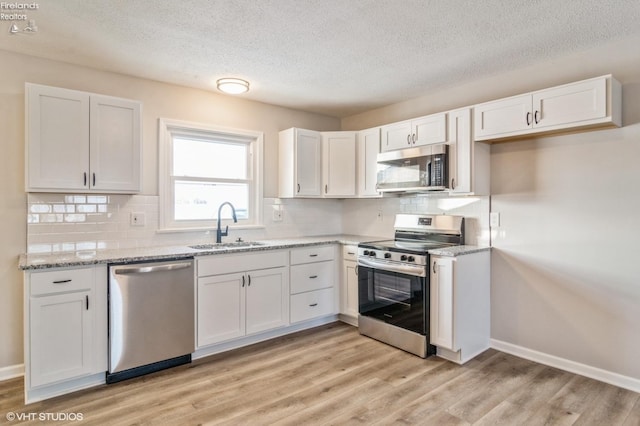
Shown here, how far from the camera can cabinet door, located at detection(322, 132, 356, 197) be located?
4312 mm

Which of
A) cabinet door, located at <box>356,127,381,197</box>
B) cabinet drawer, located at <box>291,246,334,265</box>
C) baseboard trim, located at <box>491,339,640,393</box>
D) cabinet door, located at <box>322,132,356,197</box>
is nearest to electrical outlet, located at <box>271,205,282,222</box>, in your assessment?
cabinet door, located at <box>322,132,356,197</box>

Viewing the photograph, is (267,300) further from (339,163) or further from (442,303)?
(339,163)

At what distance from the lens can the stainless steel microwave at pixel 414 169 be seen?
11.0 ft

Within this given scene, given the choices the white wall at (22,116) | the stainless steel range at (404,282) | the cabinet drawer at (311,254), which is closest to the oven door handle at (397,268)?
the stainless steel range at (404,282)

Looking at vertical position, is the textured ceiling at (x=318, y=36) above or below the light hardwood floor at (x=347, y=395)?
above

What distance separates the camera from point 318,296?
389 cm

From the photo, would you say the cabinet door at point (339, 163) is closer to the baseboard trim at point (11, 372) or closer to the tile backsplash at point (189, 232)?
the tile backsplash at point (189, 232)

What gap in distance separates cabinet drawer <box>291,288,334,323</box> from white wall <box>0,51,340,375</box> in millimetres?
1747

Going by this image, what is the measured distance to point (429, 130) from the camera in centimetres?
353

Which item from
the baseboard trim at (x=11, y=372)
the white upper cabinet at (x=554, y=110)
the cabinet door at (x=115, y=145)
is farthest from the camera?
the cabinet door at (x=115, y=145)

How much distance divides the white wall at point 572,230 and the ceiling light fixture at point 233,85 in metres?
2.20

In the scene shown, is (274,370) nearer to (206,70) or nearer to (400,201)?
(400,201)

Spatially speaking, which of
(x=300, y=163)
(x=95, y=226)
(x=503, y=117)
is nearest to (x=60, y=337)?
(x=95, y=226)

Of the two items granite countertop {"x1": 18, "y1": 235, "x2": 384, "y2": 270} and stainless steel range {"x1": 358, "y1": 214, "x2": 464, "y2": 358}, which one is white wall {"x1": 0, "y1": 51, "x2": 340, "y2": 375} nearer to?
granite countertop {"x1": 18, "y1": 235, "x2": 384, "y2": 270}
